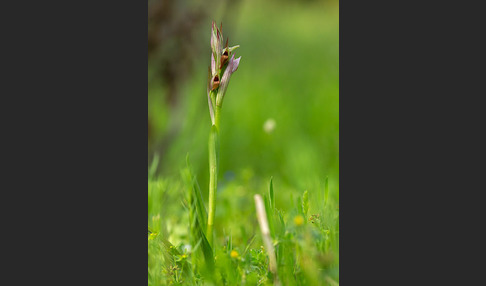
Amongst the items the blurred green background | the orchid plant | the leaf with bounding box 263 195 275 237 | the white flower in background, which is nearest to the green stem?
the orchid plant

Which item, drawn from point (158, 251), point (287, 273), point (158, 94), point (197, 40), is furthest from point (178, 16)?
point (287, 273)

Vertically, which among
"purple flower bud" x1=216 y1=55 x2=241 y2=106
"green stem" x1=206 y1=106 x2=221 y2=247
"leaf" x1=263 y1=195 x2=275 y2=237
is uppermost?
"purple flower bud" x1=216 y1=55 x2=241 y2=106

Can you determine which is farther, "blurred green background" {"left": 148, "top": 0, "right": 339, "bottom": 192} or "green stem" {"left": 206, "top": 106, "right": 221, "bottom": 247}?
"blurred green background" {"left": 148, "top": 0, "right": 339, "bottom": 192}

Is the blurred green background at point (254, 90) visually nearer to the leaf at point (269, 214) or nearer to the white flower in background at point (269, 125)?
the white flower in background at point (269, 125)

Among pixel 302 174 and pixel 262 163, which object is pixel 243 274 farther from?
pixel 262 163

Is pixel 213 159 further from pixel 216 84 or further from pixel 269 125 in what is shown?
pixel 269 125

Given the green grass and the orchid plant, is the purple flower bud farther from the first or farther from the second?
the green grass

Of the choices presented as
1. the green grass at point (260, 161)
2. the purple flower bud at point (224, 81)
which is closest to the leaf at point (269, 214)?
the green grass at point (260, 161)
